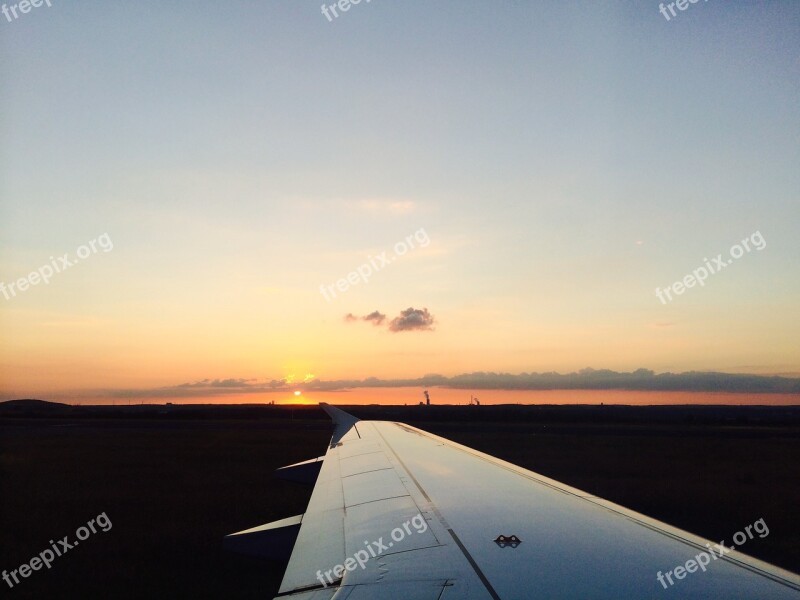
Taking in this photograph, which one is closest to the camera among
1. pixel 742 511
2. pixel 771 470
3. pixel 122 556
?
pixel 122 556

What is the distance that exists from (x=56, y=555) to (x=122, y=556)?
881 millimetres

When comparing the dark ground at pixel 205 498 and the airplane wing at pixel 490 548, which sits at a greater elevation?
the airplane wing at pixel 490 548

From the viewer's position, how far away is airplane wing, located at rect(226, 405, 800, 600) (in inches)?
91.5

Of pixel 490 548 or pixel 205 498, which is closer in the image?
pixel 490 548

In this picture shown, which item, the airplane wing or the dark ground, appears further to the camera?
the dark ground

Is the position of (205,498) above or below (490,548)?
below

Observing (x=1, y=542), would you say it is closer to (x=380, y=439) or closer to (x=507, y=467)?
(x=380, y=439)

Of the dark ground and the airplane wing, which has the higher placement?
the airplane wing

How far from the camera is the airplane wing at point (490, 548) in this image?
2.32 m

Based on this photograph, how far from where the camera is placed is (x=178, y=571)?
23.2 ft

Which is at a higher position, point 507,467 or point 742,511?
point 507,467

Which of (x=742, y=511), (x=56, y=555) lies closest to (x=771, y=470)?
(x=742, y=511)

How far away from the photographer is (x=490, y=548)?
2.85 meters

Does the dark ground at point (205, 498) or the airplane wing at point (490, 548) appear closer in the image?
the airplane wing at point (490, 548)
